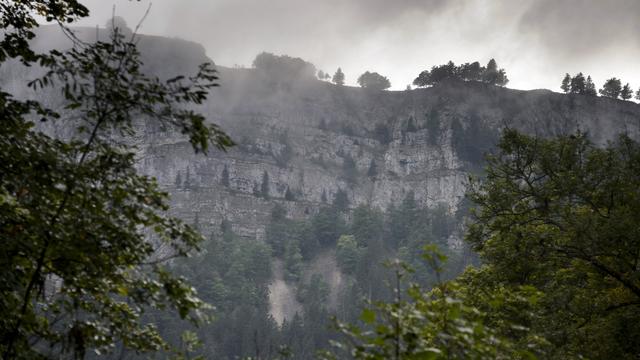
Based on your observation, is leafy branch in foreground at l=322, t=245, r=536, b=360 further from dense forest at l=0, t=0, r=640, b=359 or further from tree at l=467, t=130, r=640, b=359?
tree at l=467, t=130, r=640, b=359

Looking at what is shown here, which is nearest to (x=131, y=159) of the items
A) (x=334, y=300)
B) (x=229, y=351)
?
(x=229, y=351)

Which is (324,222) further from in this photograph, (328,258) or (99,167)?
(99,167)

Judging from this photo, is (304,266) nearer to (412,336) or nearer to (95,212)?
(95,212)

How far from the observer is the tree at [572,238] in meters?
15.4

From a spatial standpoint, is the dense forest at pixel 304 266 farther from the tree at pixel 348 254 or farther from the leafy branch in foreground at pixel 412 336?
the leafy branch in foreground at pixel 412 336

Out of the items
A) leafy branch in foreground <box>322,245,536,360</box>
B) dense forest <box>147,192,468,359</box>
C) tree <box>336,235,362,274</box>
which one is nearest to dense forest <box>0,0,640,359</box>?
leafy branch in foreground <box>322,245,536,360</box>

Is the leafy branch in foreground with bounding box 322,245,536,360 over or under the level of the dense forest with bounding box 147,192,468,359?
over

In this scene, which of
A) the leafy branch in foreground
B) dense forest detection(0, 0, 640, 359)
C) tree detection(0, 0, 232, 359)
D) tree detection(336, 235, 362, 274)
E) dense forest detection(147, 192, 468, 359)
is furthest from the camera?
tree detection(336, 235, 362, 274)

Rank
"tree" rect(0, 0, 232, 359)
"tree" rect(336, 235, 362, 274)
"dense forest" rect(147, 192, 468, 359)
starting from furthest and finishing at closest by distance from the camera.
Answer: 1. "tree" rect(336, 235, 362, 274)
2. "dense forest" rect(147, 192, 468, 359)
3. "tree" rect(0, 0, 232, 359)

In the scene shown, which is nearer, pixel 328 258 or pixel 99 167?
pixel 99 167

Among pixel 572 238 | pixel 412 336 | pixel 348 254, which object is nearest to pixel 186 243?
pixel 412 336

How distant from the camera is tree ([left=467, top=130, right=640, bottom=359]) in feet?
50.4

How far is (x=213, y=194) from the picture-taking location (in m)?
200

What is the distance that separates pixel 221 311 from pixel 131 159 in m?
144
